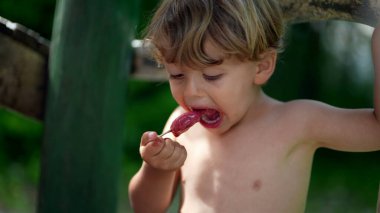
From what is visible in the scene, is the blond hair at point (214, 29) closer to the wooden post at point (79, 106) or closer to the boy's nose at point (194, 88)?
the boy's nose at point (194, 88)

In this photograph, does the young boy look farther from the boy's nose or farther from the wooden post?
the wooden post

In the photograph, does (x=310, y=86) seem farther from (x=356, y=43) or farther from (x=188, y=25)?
(x=188, y=25)

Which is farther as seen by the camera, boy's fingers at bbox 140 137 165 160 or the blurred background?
the blurred background

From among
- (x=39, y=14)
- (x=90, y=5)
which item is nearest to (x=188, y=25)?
(x=90, y=5)

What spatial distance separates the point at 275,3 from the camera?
5.67 ft

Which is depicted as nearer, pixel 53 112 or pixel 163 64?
pixel 163 64

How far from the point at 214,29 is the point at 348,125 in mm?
304

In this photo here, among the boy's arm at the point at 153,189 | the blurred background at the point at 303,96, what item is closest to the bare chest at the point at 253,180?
the boy's arm at the point at 153,189

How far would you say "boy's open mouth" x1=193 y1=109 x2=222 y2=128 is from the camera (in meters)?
1.72

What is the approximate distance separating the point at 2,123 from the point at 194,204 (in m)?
2.98

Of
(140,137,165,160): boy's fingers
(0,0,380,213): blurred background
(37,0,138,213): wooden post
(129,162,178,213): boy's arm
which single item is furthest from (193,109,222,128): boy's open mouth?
(0,0,380,213): blurred background

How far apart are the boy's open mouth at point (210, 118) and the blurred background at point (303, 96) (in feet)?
4.91

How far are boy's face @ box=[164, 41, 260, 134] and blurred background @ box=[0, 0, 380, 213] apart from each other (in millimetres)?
1484

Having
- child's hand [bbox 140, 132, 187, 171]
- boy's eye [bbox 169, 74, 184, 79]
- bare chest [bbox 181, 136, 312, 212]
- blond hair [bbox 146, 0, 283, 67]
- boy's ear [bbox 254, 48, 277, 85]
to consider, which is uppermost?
blond hair [bbox 146, 0, 283, 67]
